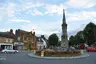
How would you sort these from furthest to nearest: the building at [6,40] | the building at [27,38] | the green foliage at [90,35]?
the green foliage at [90,35] → the building at [27,38] → the building at [6,40]

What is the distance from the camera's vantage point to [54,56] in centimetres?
3534

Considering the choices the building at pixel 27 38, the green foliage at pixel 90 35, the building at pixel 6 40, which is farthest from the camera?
the green foliage at pixel 90 35

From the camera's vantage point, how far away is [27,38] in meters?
97.8

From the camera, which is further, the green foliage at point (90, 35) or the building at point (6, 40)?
the green foliage at point (90, 35)

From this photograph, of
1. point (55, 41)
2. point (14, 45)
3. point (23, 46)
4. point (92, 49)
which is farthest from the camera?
point (55, 41)

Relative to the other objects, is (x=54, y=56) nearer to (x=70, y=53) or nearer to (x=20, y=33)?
(x=70, y=53)

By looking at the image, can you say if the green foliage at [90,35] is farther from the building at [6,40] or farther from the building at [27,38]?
the building at [6,40]

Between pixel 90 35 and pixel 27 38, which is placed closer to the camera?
pixel 90 35

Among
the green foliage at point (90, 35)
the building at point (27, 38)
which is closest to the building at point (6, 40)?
the building at point (27, 38)

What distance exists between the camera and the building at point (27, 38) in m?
94.6

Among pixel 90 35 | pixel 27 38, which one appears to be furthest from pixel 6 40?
pixel 90 35

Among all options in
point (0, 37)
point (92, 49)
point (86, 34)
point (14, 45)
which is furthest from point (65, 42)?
point (86, 34)

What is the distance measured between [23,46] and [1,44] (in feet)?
51.1

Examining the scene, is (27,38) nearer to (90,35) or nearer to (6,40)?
(6,40)
